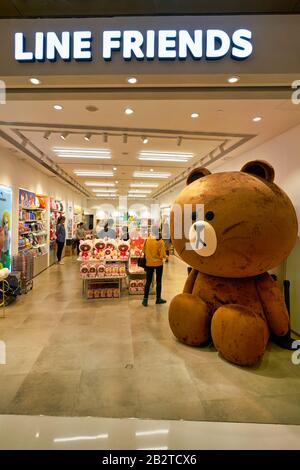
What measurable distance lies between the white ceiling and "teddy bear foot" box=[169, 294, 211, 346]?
2646 millimetres

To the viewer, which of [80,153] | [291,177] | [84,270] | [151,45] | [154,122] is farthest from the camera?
[80,153]

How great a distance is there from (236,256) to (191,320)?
1.06 meters

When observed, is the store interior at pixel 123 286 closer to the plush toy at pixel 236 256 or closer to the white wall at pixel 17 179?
the white wall at pixel 17 179

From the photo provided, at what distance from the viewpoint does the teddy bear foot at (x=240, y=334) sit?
9.23 ft

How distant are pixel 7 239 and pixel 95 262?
7.18 feet

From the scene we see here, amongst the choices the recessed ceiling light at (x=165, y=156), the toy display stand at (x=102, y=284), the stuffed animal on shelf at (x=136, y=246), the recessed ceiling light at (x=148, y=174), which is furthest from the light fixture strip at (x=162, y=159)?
the toy display stand at (x=102, y=284)

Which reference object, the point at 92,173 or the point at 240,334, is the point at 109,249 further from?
the point at 92,173

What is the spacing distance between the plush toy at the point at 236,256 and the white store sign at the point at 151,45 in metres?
1.33

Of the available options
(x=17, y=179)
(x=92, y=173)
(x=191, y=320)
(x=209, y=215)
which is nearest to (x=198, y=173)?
(x=209, y=215)

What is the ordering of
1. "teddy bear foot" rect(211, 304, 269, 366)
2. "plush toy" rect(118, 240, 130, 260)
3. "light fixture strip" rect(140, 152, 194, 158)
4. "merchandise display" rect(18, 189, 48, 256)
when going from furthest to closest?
"merchandise display" rect(18, 189, 48, 256)
"light fixture strip" rect(140, 152, 194, 158)
"plush toy" rect(118, 240, 130, 260)
"teddy bear foot" rect(211, 304, 269, 366)

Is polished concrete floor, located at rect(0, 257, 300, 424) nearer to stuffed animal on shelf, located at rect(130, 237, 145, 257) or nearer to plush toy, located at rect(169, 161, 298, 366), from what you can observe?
plush toy, located at rect(169, 161, 298, 366)

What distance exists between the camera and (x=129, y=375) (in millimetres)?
2797

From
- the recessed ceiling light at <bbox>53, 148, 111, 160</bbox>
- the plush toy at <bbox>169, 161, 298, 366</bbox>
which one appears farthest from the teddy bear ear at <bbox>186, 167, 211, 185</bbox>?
the recessed ceiling light at <bbox>53, 148, 111, 160</bbox>

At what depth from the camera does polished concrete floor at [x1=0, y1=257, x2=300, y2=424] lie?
227 centimetres
